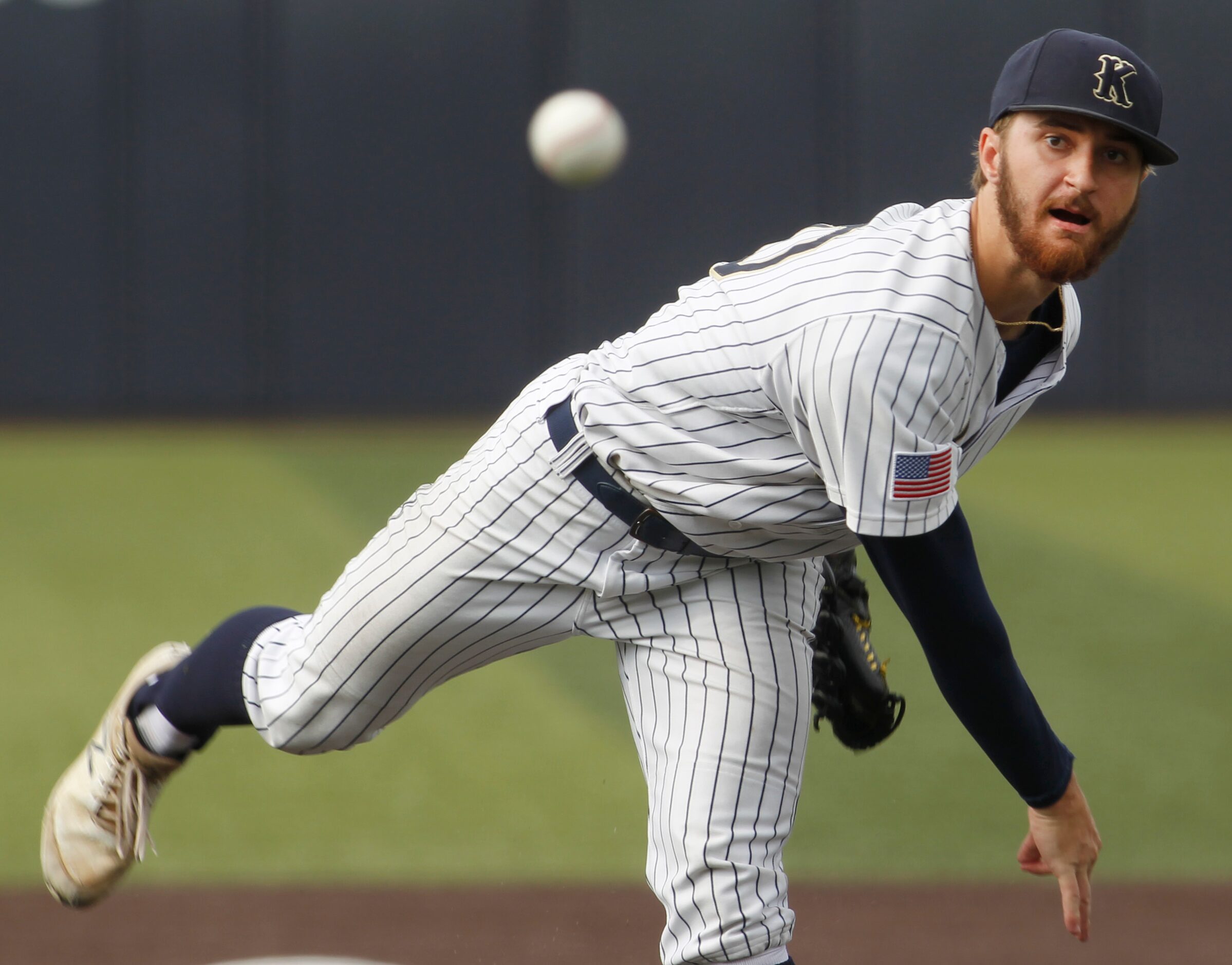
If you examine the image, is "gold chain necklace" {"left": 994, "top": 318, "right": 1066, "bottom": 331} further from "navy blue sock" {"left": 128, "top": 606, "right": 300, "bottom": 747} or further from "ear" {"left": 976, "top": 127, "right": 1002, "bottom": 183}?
"navy blue sock" {"left": 128, "top": 606, "right": 300, "bottom": 747}

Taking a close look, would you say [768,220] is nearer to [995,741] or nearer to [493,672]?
[493,672]

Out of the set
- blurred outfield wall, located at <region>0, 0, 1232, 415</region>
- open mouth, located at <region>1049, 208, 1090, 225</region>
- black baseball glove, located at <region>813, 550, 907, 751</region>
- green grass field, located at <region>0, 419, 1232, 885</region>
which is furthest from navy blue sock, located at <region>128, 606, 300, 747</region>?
blurred outfield wall, located at <region>0, 0, 1232, 415</region>

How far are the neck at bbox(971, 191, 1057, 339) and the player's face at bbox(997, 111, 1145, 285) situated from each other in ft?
0.05

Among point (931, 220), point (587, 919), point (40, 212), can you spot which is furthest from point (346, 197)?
point (931, 220)

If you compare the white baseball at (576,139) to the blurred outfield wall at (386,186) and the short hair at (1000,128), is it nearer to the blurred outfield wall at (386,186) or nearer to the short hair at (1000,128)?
the blurred outfield wall at (386,186)

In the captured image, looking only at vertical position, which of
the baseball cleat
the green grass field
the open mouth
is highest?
the open mouth

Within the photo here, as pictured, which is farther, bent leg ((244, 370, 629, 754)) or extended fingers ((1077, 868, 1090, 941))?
bent leg ((244, 370, 629, 754))

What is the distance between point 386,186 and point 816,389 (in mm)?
9255

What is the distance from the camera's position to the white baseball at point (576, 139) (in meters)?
8.70

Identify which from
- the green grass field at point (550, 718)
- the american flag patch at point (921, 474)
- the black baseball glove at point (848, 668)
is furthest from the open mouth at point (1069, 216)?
the green grass field at point (550, 718)

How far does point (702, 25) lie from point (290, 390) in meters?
3.95

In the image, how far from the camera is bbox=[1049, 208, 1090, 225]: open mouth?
1.71m

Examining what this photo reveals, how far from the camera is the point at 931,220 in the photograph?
188 cm

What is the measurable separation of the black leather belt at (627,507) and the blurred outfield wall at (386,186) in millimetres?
8404
